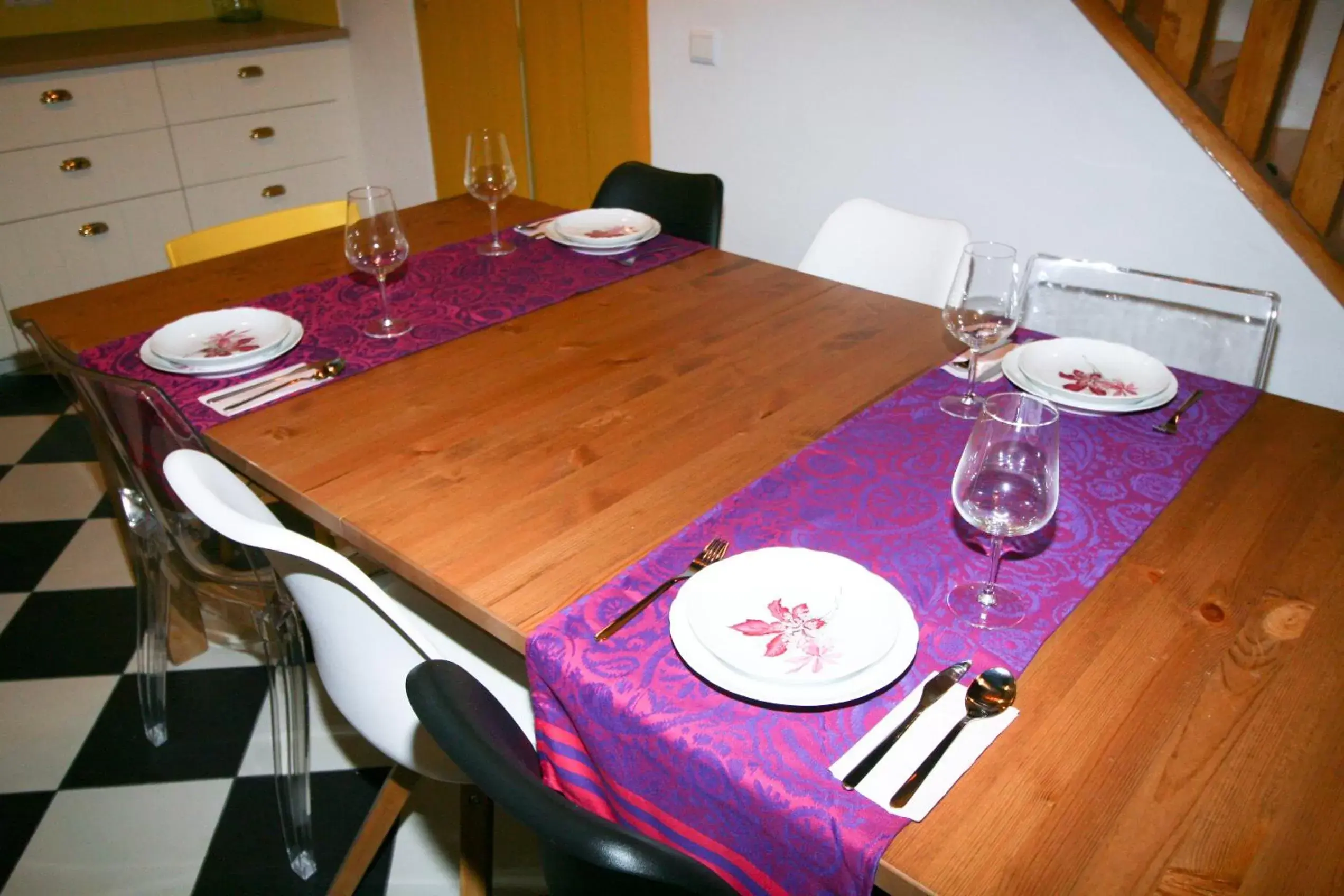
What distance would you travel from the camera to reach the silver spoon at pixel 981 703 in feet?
2.60

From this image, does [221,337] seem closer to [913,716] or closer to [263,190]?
[913,716]

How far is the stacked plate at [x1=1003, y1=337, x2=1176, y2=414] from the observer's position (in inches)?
51.3

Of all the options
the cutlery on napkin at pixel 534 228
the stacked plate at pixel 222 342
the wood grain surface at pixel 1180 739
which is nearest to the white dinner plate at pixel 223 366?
the stacked plate at pixel 222 342

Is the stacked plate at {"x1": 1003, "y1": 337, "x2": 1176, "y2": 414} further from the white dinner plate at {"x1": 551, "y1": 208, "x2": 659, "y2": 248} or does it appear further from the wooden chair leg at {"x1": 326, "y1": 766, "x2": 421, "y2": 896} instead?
the wooden chair leg at {"x1": 326, "y1": 766, "x2": 421, "y2": 896}

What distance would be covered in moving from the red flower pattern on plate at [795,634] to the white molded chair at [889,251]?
3.58ft

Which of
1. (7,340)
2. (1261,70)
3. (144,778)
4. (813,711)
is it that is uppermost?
(1261,70)

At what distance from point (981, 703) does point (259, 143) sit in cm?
349

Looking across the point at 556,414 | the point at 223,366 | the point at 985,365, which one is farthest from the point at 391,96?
the point at 985,365

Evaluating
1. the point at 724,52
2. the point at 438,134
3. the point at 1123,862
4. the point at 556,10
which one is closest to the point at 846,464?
the point at 1123,862

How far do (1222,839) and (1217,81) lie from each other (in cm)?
207

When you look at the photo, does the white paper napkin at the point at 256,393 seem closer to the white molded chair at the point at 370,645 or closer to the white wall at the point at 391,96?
the white molded chair at the point at 370,645


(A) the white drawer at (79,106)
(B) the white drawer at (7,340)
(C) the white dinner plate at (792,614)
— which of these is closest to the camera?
(C) the white dinner plate at (792,614)

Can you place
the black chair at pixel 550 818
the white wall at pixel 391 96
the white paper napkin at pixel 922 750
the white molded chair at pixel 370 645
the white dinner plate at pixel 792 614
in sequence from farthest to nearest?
the white wall at pixel 391 96 < the white molded chair at pixel 370 645 < the white dinner plate at pixel 792 614 < the white paper napkin at pixel 922 750 < the black chair at pixel 550 818

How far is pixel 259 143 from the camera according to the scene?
360cm
